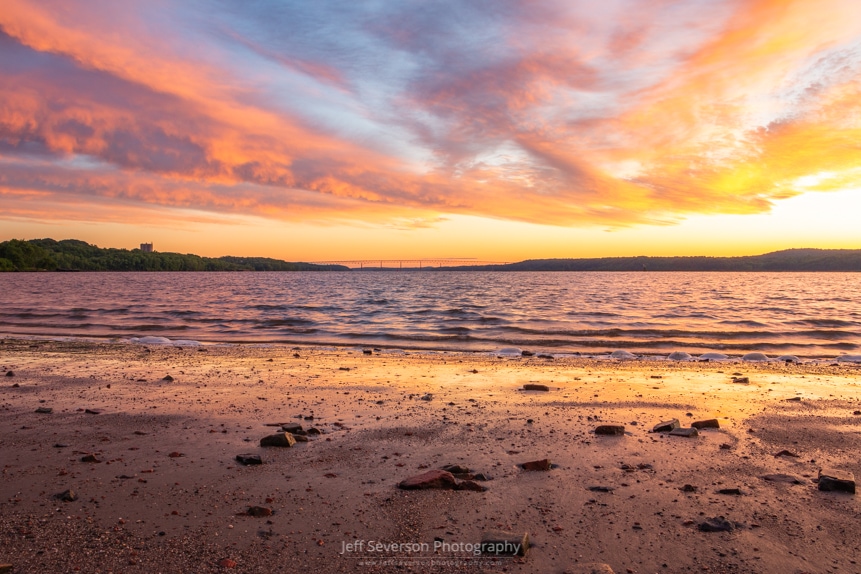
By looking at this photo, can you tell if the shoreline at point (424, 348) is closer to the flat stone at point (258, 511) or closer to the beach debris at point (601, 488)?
the beach debris at point (601, 488)

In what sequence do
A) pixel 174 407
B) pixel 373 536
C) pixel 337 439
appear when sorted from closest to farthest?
1. pixel 373 536
2. pixel 337 439
3. pixel 174 407

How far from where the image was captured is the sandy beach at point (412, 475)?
4211 millimetres

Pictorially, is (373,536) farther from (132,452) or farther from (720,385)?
(720,385)

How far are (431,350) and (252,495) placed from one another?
606 inches

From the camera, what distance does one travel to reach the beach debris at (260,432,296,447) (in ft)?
22.3

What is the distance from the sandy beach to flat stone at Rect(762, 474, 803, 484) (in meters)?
0.03

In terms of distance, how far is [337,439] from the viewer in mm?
7145

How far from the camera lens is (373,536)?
448cm

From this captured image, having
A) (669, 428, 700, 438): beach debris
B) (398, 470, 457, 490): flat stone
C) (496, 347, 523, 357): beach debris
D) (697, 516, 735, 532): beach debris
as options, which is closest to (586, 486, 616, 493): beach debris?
(697, 516, 735, 532): beach debris

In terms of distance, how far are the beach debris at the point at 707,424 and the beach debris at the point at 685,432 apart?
0.41 m

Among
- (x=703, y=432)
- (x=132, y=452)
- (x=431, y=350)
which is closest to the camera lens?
(x=132, y=452)

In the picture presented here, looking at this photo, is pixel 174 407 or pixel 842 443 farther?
pixel 174 407

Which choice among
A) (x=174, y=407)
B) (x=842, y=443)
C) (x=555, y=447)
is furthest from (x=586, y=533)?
(x=174, y=407)

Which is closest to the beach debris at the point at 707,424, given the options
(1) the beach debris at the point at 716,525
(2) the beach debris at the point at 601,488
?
(2) the beach debris at the point at 601,488
